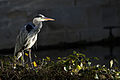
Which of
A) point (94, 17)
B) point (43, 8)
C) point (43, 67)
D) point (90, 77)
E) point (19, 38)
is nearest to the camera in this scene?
point (90, 77)

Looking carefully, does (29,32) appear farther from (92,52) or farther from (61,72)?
(92,52)

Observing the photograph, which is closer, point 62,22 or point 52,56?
point 52,56

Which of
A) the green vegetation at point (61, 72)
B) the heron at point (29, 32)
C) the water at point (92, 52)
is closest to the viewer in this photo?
the green vegetation at point (61, 72)

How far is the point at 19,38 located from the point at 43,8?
2824 mm

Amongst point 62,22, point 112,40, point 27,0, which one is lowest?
point 112,40

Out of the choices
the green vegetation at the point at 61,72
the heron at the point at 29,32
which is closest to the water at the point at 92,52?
the heron at the point at 29,32

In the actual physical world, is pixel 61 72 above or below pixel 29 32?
below

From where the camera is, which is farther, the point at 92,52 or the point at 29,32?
the point at 92,52

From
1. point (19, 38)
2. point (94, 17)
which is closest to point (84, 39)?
point (94, 17)

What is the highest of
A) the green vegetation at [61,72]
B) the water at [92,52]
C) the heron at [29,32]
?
the heron at [29,32]

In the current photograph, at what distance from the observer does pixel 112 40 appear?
296 inches

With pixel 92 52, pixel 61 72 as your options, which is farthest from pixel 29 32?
pixel 92 52

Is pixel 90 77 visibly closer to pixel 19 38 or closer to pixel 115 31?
pixel 19 38

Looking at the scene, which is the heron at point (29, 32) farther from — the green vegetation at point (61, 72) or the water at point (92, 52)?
the water at point (92, 52)
